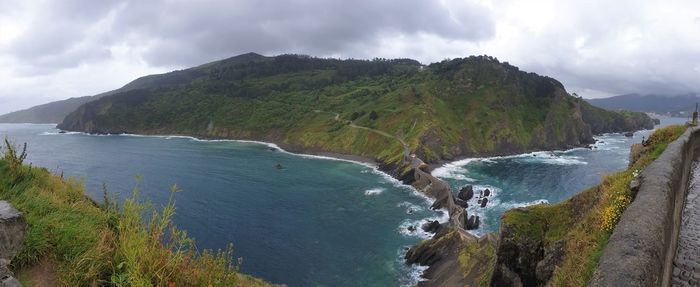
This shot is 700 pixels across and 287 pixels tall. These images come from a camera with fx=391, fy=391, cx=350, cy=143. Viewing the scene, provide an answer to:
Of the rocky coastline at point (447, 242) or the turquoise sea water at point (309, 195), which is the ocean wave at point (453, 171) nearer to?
the turquoise sea water at point (309, 195)

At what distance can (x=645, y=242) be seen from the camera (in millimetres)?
8828

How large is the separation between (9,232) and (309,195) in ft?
249

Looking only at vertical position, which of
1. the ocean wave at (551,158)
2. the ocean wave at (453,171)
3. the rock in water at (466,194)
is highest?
the ocean wave at (551,158)

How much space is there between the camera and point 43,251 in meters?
7.57

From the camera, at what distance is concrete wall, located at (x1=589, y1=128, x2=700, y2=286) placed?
7.86m

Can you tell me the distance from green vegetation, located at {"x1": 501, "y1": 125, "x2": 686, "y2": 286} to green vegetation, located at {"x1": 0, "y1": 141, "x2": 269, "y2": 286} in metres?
8.76

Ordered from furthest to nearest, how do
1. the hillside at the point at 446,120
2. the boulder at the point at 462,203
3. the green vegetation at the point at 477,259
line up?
the hillside at the point at 446,120
the boulder at the point at 462,203
the green vegetation at the point at 477,259

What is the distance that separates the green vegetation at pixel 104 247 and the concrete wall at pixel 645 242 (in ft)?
26.1

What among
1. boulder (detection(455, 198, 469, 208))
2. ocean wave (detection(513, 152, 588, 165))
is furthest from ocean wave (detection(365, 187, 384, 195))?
ocean wave (detection(513, 152, 588, 165))

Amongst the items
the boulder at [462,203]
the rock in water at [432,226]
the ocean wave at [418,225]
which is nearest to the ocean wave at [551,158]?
the boulder at [462,203]

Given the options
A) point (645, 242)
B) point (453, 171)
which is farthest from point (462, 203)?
point (645, 242)

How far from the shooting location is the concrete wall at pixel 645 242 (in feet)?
25.8

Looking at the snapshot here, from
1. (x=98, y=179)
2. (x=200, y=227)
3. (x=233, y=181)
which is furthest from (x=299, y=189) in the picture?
(x=98, y=179)

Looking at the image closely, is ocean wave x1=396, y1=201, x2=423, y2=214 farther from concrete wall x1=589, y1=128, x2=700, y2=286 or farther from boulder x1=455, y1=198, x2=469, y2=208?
concrete wall x1=589, y1=128, x2=700, y2=286
